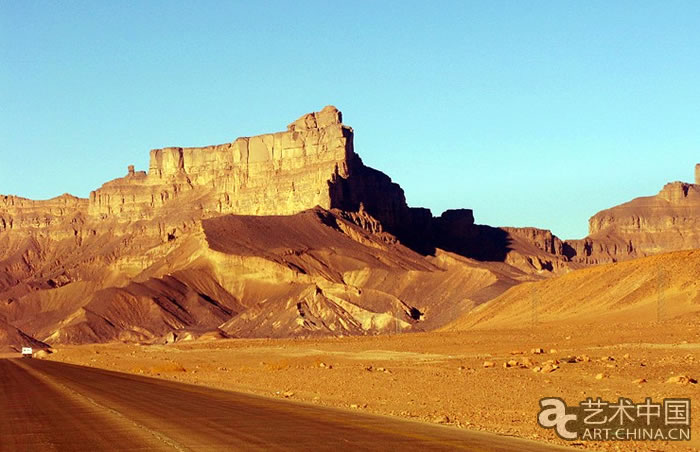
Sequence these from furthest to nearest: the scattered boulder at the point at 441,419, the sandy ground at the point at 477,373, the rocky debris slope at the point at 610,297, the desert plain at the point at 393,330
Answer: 1. the rocky debris slope at the point at 610,297
2. the desert plain at the point at 393,330
3. the sandy ground at the point at 477,373
4. the scattered boulder at the point at 441,419

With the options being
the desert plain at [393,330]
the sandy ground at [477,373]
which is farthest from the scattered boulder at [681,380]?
the sandy ground at [477,373]

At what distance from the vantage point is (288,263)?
178 metres

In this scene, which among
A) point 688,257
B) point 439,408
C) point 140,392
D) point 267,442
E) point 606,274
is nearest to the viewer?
point 267,442

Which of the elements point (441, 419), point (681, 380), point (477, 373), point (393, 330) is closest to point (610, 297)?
point (477, 373)

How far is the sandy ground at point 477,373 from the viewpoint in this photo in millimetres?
32594

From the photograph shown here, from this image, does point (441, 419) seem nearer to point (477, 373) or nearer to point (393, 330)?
point (477, 373)

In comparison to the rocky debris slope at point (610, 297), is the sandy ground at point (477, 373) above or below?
below

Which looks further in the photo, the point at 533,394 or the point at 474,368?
the point at 474,368

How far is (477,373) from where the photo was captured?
44438 mm

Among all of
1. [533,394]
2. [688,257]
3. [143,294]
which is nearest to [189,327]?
[143,294]

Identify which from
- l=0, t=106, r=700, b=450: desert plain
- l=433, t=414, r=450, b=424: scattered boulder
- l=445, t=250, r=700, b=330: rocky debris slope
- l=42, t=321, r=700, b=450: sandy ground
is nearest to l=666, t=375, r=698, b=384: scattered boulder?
l=0, t=106, r=700, b=450: desert plain

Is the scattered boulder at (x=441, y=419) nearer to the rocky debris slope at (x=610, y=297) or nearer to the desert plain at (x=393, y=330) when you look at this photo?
the desert plain at (x=393, y=330)

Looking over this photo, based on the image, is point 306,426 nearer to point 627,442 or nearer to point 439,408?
point 439,408

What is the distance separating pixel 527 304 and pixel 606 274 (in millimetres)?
8319
